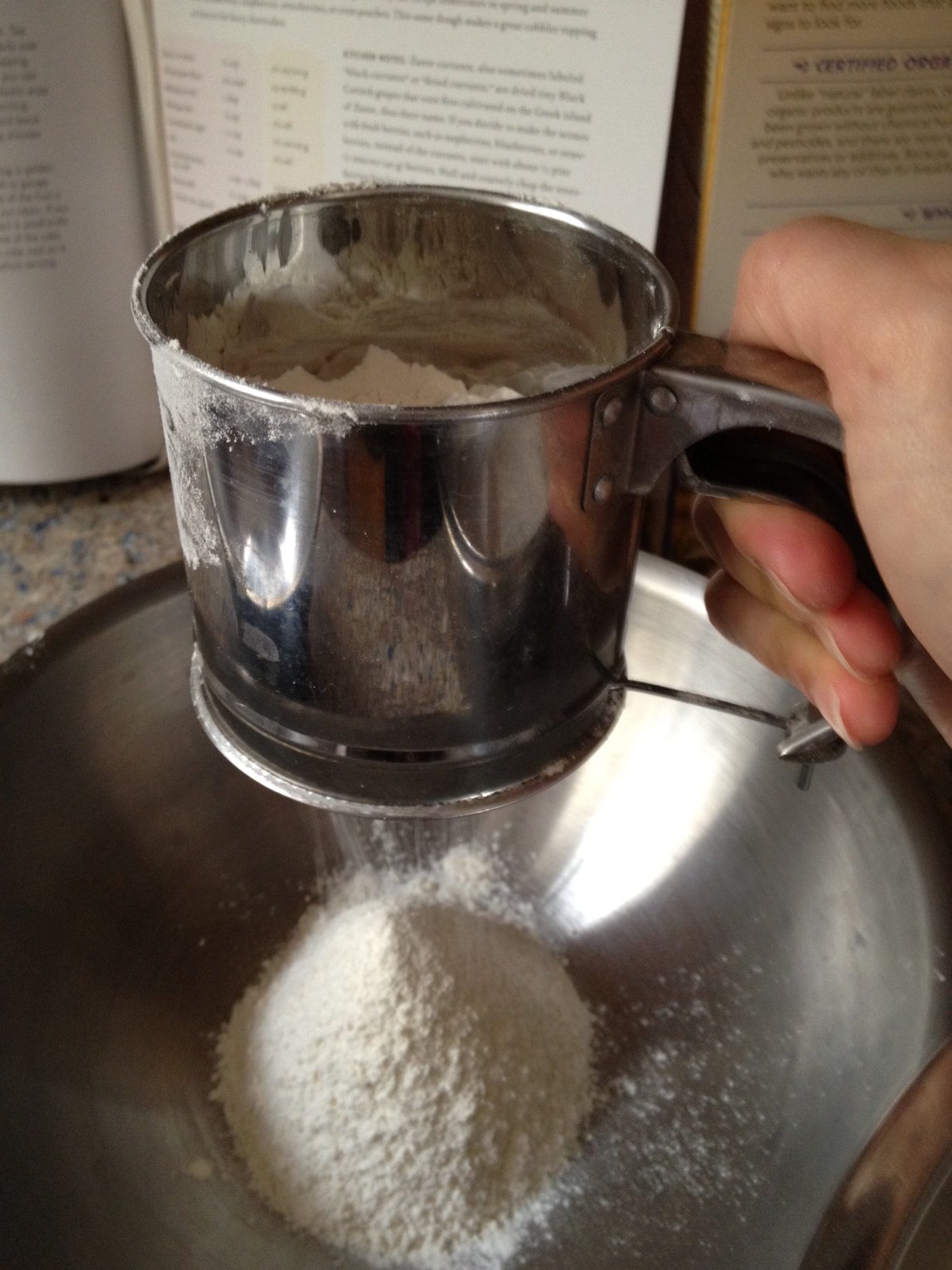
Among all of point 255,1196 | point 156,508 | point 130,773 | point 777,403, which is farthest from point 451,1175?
point 156,508

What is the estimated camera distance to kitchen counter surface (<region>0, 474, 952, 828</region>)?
2.02ft

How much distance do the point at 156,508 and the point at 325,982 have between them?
0.36 metres

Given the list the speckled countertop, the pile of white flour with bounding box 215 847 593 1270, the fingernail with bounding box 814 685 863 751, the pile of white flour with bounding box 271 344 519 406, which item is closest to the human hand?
the fingernail with bounding box 814 685 863 751

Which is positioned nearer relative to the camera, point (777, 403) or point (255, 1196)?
point (777, 403)

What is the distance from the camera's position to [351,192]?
1.24ft

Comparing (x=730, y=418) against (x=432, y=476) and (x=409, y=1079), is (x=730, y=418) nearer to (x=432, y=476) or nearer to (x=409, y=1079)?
(x=432, y=476)

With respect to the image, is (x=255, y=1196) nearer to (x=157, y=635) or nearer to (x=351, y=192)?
(x=157, y=635)

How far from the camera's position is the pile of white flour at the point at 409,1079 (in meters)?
0.43

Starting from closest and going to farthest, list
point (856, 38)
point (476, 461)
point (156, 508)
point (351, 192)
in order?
point (476, 461)
point (351, 192)
point (856, 38)
point (156, 508)

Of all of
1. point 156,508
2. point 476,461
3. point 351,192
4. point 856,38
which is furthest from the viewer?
point 156,508

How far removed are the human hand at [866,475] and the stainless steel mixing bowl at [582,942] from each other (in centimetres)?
7

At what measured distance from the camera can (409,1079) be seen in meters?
0.46

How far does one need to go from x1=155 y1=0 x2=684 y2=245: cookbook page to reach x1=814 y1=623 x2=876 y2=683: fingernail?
0.87 feet

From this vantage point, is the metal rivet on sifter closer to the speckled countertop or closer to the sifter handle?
the sifter handle
